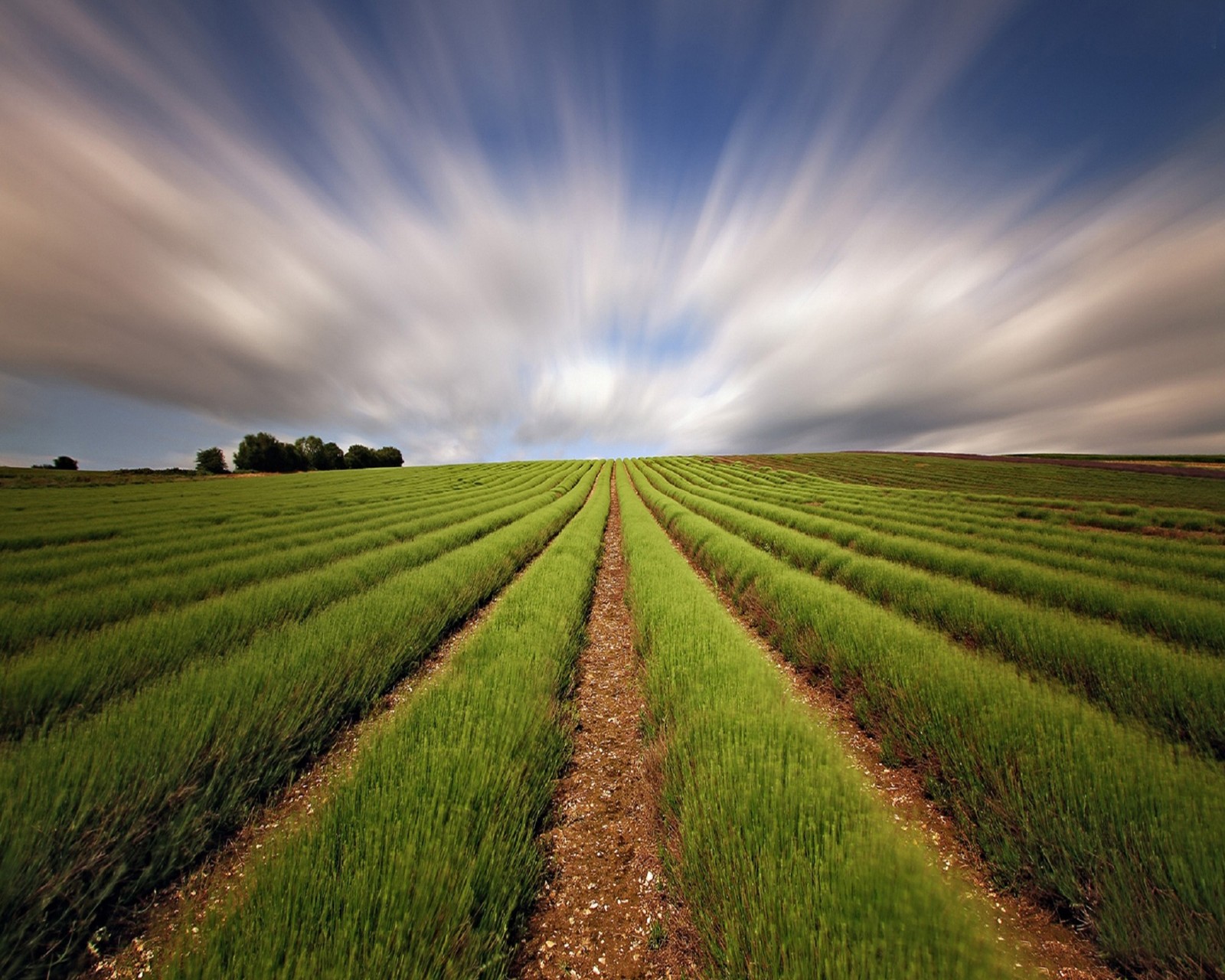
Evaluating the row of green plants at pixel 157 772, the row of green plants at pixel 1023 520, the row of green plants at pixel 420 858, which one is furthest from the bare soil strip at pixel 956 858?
the row of green plants at pixel 1023 520

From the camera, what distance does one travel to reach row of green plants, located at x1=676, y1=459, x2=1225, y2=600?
27.2ft

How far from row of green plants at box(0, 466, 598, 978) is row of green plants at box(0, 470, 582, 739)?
39 cm

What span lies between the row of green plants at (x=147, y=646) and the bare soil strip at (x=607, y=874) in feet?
12.7

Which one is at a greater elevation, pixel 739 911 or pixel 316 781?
pixel 739 911

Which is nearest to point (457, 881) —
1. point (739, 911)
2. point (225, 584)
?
point (739, 911)

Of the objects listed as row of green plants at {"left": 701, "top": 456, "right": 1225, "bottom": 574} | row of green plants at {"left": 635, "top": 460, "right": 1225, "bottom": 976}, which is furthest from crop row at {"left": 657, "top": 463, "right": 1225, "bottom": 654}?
row of green plants at {"left": 635, "top": 460, "right": 1225, "bottom": 976}

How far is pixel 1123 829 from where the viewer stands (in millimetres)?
2260

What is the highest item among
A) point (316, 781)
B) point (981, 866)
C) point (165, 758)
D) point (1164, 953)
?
point (165, 758)

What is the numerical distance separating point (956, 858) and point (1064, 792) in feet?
2.64

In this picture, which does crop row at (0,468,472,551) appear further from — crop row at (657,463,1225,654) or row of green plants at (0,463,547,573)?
crop row at (657,463,1225,654)

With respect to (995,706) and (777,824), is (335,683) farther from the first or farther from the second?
(995,706)

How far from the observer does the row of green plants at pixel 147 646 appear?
357 cm

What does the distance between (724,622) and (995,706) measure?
2.78 m

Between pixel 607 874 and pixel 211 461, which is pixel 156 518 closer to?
pixel 607 874
